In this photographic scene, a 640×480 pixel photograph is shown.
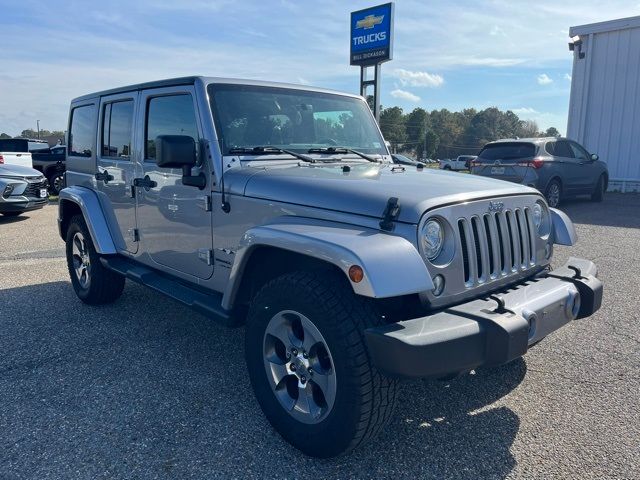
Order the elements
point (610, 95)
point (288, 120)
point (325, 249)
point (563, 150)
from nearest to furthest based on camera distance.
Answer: point (325, 249), point (288, 120), point (563, 150), point (610, 95)

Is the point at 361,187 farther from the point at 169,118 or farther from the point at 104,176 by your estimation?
the point at 104,176

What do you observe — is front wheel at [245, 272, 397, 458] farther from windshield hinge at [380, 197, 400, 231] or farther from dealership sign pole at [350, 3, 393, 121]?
dealership sign pole at [350, 3, 393, 121]

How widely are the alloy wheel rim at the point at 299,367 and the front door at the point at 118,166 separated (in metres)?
2.10

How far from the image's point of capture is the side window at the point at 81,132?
4980 mm


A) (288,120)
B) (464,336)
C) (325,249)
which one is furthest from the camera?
(288,120)

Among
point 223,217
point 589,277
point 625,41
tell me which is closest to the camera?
point 589,277

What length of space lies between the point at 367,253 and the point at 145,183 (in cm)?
240

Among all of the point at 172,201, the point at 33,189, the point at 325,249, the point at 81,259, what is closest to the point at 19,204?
the point at 33,189

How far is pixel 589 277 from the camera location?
3.05 metres

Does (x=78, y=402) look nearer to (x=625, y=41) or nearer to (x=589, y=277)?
(x=589, y=277)

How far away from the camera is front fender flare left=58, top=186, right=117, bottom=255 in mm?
4516

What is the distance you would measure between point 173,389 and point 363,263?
185 centimetres

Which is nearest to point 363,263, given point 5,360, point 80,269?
point 5,360

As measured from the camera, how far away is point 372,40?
17.2 meters
